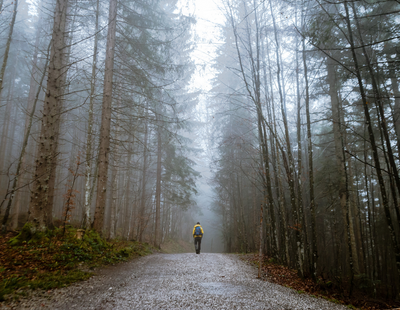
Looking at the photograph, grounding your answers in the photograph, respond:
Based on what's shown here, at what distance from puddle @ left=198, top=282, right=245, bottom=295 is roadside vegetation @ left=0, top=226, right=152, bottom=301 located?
261 cm

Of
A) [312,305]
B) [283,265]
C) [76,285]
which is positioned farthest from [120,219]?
[312,305]

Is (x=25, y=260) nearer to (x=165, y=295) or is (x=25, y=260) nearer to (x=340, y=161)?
(x=165, y=295)

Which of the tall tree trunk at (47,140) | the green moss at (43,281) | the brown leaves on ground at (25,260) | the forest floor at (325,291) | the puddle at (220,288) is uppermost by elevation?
the tall tree trunk at (47,140)

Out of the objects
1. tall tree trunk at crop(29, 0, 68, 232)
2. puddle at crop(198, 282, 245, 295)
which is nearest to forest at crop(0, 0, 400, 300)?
tall tree trunk at crop(29, 0, 68, 232)

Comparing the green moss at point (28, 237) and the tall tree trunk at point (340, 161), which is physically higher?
the tall tree trunk at point (340, 161)

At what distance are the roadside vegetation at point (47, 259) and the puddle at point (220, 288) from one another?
103 inches

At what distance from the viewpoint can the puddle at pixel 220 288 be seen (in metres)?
4.79

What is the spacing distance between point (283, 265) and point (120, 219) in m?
18.6

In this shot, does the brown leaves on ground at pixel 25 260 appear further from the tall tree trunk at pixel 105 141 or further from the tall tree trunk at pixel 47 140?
the tall tree trunk at pixel 105 141

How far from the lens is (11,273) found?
4.25 meters

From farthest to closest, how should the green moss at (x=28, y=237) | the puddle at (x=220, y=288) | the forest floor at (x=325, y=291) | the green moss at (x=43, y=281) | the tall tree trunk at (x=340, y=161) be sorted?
the tall tree trunk at (x=340, y=161) → the forest floor at (x=325, y=291) → the green moss at (x=28, y=237) → the puddle at (x=220, y=288) → the green moss at (x=43, y=281)

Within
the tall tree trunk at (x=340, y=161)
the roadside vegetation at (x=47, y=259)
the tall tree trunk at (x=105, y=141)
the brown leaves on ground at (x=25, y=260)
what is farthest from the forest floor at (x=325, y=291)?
the tall tree trunk at (x=105, y=141)

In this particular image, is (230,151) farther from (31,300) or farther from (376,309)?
(31,300)

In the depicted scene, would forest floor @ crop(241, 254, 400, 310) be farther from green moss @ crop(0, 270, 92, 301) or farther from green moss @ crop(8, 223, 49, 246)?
green moss @ crop(8, 223, 49, 246)
